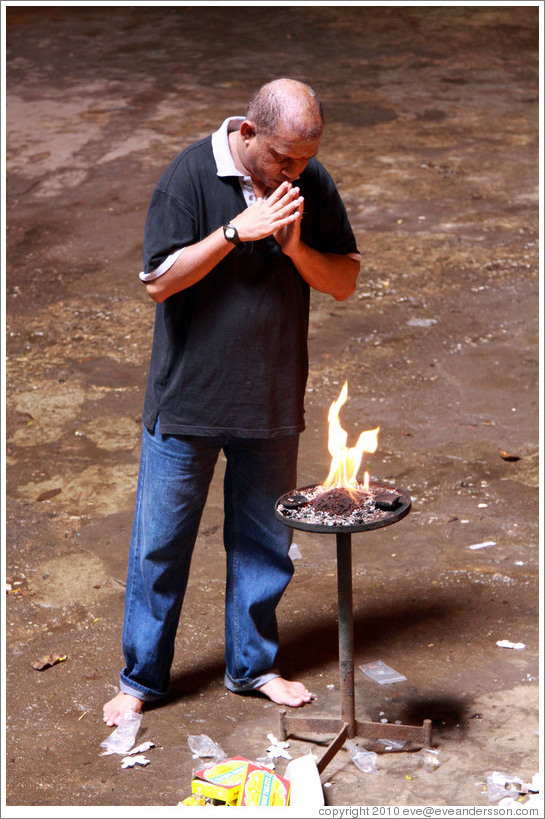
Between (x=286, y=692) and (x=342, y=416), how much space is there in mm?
2282

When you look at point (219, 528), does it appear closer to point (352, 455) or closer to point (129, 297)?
point (352, 455)

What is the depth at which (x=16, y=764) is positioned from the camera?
3256 mm

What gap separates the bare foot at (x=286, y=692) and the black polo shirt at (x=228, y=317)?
0.94 m

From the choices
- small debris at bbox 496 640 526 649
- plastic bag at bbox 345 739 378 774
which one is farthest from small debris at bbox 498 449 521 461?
plastic bag at bbox 345 739 378 774

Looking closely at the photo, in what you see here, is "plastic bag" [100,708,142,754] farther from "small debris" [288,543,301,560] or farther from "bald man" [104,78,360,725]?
"small debris" [288,543,301,560]

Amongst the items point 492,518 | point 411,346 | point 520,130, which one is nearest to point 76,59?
point 520,130

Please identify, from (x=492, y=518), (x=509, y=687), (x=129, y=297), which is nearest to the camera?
(x=509, y=687)

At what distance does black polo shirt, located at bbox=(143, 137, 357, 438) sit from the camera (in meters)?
2.95

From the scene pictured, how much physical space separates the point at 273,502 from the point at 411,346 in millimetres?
3108

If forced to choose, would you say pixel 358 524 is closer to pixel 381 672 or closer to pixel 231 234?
pixel 231 234

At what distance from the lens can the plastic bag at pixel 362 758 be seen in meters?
3.15

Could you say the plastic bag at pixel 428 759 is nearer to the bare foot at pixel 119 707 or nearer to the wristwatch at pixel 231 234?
the bare foot at pixel 119 707

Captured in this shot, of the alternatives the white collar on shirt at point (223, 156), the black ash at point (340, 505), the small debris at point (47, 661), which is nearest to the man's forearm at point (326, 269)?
the white collar on shirt at point (223, 156)

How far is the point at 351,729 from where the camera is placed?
3250 mm
